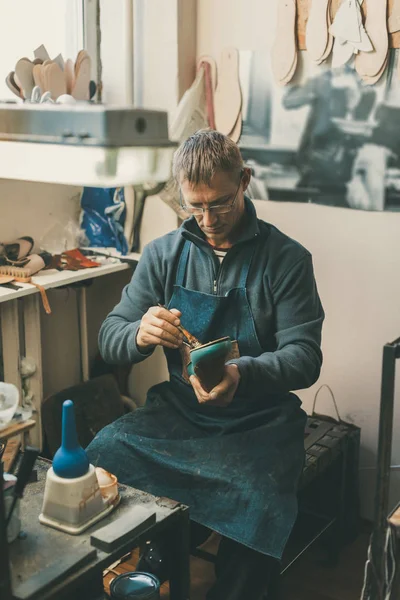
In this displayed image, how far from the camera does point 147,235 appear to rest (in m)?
3.27

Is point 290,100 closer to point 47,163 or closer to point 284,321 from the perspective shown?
point 284,321

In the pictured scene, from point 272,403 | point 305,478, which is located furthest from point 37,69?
point 305,478

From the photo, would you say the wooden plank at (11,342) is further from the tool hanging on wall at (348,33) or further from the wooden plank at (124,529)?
the tool hanging on wall at (348,33)

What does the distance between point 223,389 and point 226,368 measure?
62 mm

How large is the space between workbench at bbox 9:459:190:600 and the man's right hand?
47cm

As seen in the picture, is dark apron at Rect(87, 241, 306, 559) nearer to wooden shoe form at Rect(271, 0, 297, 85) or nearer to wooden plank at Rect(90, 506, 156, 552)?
wooden plank at Rect(90, 506, 156, 552)

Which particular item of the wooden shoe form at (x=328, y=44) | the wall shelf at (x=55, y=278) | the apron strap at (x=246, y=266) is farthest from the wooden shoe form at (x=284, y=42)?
the wall shelf at (x=55, y=278)

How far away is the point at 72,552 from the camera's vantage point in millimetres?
1627

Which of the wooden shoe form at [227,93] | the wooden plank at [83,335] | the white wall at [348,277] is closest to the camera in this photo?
the white wall at [348,277]

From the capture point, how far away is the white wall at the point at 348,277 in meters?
2.83

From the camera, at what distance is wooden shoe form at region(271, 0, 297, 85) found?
9.29 ft

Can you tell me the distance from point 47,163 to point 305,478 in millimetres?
1436

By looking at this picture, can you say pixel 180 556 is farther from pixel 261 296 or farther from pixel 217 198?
pixel 217 198

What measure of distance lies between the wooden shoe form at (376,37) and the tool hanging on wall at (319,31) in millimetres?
142
